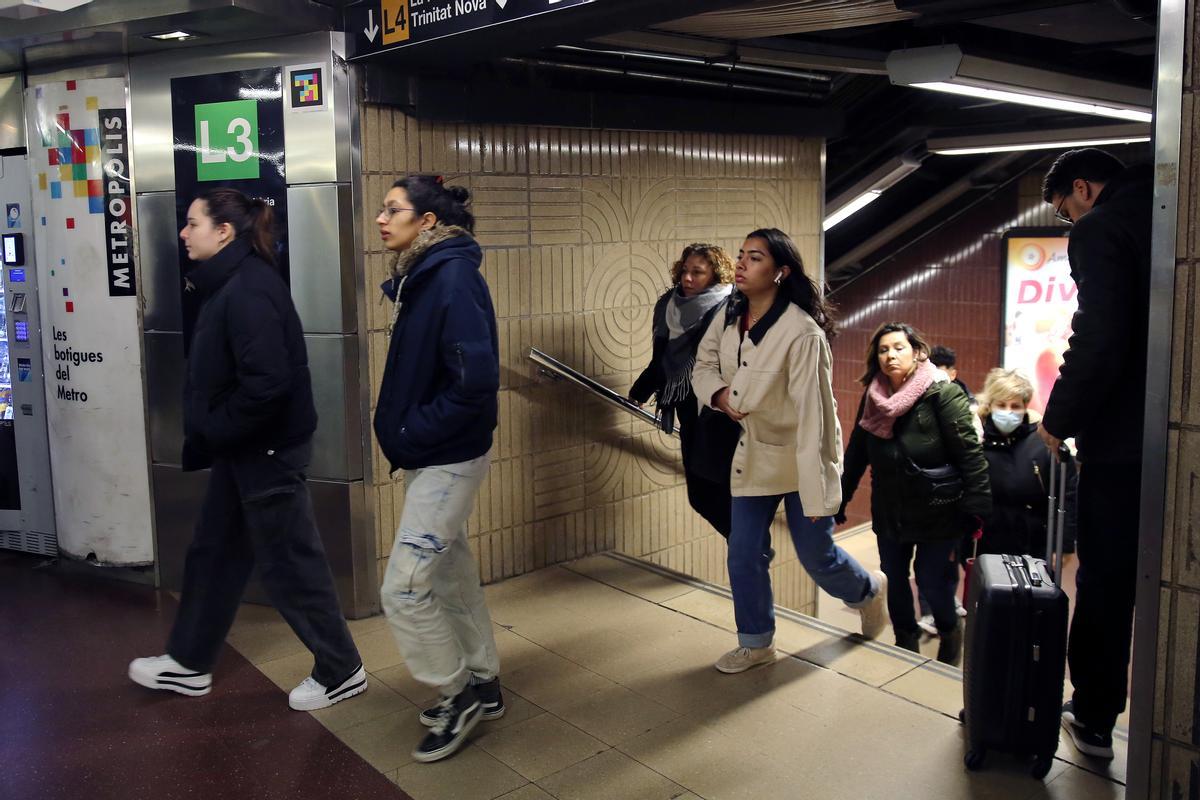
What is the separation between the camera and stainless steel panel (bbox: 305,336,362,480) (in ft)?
14.8

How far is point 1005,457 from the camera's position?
5.24 metres

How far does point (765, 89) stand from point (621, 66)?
1.13 meters

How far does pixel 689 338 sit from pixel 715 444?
59cm

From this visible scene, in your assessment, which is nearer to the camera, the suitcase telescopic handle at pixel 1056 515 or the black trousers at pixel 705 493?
the suitcase telescopic handle at pixel 1056 515

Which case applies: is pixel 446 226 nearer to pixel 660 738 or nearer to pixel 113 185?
pixel 660 738

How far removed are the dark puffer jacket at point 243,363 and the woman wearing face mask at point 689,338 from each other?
5.70 feet

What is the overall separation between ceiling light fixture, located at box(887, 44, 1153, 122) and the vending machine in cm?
418

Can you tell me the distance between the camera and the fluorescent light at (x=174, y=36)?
4.37 meters

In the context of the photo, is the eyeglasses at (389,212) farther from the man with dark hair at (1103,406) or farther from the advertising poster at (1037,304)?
the advertising poster at (1037,304)

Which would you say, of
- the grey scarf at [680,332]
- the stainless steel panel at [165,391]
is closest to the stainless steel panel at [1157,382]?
the grey scarf at [680,332]

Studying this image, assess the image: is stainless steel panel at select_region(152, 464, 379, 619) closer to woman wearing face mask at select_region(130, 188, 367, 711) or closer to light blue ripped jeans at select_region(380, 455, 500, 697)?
woman wearing face mask at select_region(130, 188, 367, 711)

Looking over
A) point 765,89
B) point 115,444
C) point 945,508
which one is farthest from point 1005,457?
point 115,444

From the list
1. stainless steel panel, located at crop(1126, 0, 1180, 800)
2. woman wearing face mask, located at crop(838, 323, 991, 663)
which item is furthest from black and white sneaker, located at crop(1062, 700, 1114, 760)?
woman wearing face mask, located at crop(838, 323, 991, 663)

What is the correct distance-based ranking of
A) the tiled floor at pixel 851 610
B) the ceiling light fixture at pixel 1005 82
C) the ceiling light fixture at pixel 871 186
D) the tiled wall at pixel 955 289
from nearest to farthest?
the ceiling light fixture at pixel 1005 82 < the tiled floor at pixel 851 610 < the ceiling light fixture at pixel 871 186 < the tiled wall at pixel 955 289
